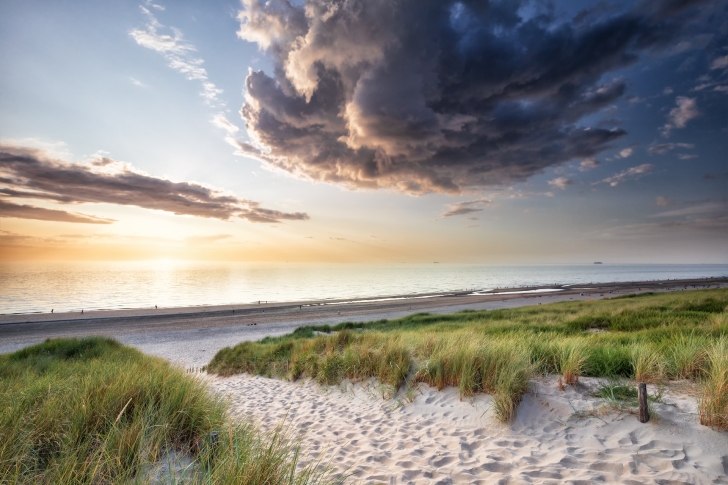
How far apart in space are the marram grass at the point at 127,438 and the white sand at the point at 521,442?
1.18 m

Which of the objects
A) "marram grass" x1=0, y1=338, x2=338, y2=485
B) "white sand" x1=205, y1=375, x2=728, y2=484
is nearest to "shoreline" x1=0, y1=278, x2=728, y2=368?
"marram grass" x1=0, y1=338, x2=338, y2=485

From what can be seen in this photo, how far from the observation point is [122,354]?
1627 cm

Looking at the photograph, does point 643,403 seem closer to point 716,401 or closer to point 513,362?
point 716,401

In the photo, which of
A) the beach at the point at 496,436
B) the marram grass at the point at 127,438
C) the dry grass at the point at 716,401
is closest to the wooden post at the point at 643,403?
the beach at the point at 496,436

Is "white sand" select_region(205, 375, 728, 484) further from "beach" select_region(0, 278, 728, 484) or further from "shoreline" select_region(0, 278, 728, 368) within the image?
"shoreline" select_region(0, 278, 728, 368)

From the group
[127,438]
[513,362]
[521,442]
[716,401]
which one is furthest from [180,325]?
[716,401]

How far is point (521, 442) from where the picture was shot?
17.7 ft

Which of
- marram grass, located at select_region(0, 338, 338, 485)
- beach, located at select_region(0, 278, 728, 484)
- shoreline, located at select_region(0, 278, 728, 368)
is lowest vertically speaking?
shoreline, located at select_region(0, 278, 728, 368)

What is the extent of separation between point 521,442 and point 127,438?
5.67 m

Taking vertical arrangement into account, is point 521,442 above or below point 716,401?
below

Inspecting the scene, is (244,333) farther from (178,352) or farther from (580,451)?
(580,451)

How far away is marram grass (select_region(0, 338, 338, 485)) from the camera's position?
137 inches

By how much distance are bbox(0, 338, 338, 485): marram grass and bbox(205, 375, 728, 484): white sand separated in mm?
1181

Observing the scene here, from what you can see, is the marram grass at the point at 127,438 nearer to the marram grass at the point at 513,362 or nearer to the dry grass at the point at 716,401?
the marram grass at the point at 513,362
